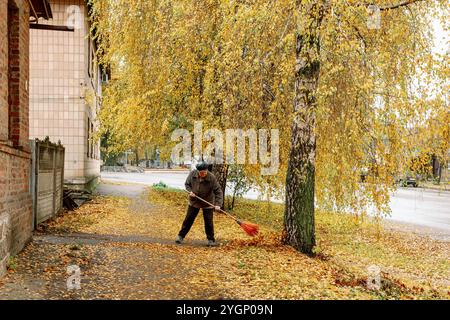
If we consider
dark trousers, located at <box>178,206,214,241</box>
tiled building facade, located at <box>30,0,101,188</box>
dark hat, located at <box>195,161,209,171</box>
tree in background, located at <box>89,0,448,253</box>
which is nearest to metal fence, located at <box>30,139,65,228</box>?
tree in background, located at <box>89,0,448,253</box>

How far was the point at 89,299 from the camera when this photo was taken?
5.82 meters

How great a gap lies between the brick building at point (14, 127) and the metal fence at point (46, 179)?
71.5 inches

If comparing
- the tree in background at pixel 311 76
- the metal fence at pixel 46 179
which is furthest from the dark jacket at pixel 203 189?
the metal fence at pixel 46 179

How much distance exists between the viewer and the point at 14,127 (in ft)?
27.4

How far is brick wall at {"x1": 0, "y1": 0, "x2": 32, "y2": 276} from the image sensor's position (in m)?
7.08

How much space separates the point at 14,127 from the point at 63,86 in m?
9.95

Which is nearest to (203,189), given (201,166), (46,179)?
(201,166)

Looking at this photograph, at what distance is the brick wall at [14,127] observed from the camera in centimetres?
708

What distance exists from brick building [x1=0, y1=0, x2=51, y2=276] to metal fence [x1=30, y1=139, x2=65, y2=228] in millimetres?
1816

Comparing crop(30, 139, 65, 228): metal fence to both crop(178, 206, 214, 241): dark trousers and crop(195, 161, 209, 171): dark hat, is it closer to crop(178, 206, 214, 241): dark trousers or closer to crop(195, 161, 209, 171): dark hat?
crop(178, 206, 214, 241): dark trousers

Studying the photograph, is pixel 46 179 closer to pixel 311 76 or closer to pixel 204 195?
pixel 204 195
